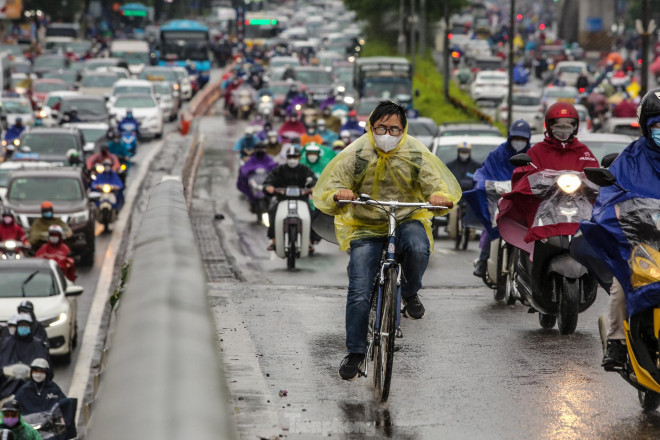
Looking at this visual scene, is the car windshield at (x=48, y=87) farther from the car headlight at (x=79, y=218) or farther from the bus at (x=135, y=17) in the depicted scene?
the bus at (x=135, y=17)

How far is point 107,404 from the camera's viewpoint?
164 inches

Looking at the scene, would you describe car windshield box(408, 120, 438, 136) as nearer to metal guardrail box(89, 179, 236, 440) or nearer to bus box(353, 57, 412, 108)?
bus box(353, 57, 412, 108)

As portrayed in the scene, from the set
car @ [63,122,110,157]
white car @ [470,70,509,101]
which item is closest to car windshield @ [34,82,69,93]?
car @ [63,122,110,157]

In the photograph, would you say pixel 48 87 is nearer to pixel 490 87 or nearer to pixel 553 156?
pixel 490 87

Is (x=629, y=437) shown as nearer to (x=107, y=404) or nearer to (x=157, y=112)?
(x=107, y=404)

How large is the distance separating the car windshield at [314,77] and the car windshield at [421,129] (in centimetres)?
2164

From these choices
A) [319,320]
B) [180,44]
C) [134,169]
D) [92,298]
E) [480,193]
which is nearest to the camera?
[319,320]

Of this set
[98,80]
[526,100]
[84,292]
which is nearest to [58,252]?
[84,292]

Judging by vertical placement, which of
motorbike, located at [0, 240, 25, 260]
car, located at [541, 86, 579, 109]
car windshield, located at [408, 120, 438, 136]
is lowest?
car, located at [541, 86, 579, 109]

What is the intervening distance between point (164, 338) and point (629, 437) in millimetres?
3997

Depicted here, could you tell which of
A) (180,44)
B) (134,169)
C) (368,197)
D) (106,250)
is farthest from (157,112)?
(368,197)

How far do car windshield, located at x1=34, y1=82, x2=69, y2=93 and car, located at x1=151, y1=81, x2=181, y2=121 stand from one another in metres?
3.95

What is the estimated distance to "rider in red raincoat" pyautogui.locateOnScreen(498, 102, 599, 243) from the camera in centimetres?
1131

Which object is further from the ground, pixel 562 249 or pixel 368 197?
pixel 368 197
